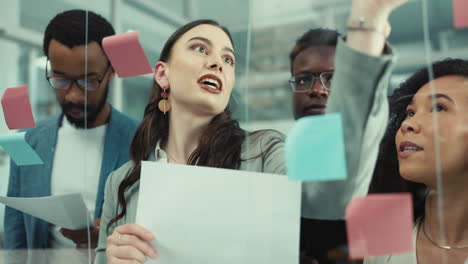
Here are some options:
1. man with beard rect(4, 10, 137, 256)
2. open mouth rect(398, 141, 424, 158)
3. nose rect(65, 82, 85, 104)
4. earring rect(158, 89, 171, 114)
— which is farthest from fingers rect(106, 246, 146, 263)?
open mouth rect(398, 141, 424, 158)

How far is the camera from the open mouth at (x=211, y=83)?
87 cm

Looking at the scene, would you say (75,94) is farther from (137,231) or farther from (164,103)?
(137,231)

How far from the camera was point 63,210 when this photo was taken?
1.02 meters

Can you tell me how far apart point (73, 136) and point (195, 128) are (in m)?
0.35

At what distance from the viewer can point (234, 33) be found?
0.89 meters

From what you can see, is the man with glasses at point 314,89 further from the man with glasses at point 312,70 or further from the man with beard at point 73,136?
A: the man with beard at point 73,136

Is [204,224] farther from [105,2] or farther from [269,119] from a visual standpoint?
[105,2]

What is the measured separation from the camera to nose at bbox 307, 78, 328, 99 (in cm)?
78

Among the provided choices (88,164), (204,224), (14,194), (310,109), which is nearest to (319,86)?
(310,109)

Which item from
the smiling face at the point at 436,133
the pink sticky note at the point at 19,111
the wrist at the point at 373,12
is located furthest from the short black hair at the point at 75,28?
the smiling face at the point at 436,133

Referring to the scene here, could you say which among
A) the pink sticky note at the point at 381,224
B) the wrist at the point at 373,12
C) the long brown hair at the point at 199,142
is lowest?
the pink sticky note at the point at 381,224

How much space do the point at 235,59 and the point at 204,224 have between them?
31cm

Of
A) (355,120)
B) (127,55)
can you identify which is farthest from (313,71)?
(127,55)

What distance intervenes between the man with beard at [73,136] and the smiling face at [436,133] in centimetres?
57
